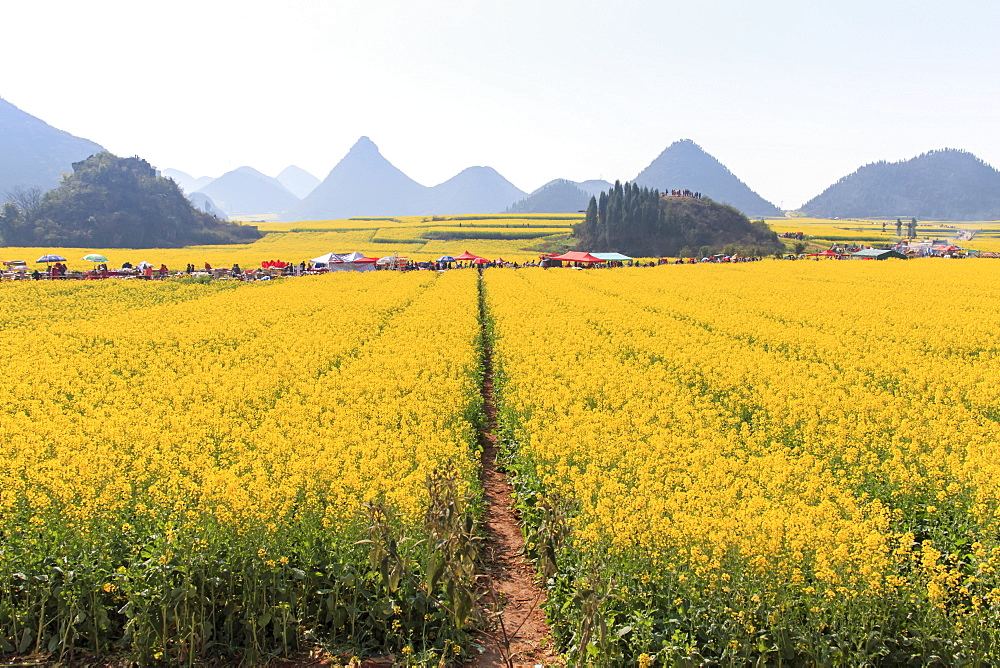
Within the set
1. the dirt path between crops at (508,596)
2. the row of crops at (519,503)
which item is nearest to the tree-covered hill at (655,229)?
the row of crops at (519,503)

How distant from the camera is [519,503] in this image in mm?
9633

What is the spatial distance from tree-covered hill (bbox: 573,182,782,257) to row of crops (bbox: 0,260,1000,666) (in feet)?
384

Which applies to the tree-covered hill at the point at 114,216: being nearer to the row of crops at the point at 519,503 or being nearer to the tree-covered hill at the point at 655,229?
the tree-covered hill at the point at 655,229

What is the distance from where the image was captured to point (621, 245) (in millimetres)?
131875

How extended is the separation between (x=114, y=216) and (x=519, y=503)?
168 m

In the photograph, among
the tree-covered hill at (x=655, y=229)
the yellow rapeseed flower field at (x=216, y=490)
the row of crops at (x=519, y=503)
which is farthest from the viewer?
the tree-covered hill at (x=655, y=229)

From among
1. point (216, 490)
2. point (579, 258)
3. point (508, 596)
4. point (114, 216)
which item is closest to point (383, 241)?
point (114, 216)

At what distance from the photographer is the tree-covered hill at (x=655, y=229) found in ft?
431

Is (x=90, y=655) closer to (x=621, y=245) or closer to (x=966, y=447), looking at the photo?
(x=966, y=447)

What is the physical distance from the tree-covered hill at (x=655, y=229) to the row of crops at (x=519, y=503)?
11706 centimetres

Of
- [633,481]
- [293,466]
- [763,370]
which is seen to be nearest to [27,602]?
[293,466]

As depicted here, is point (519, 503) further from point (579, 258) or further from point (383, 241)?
point (383, 241)

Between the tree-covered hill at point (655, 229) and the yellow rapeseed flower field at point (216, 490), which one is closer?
the yellow rapeseed flower field at point (216, 490)

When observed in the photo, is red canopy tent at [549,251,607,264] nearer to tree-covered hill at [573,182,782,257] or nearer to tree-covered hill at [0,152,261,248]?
tree-covered hill at [573,182,782,257]
